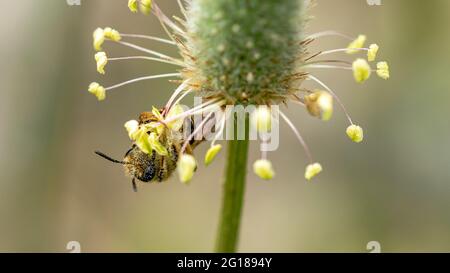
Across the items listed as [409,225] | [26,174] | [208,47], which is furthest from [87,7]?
[409,225]

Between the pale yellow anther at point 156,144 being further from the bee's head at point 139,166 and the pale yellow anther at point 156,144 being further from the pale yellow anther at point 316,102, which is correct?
the pale yellow anther at point 316,102

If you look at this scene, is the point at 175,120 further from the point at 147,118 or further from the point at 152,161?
the point at 152,161

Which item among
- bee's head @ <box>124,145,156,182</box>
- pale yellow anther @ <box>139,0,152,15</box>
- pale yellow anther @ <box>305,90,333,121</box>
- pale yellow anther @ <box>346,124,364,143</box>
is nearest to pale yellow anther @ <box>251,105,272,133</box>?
pale yellow anther @ <box>305,90,333,121</box>

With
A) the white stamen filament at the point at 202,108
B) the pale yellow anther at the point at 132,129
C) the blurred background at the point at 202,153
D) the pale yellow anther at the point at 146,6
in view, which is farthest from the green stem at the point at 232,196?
the blurred background at the point at 202,153

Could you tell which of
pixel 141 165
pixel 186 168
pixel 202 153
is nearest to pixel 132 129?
pixel 141 165

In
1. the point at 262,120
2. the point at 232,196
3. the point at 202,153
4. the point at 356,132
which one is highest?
the point at 202,153

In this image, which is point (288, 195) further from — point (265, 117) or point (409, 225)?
point (265, 117)
